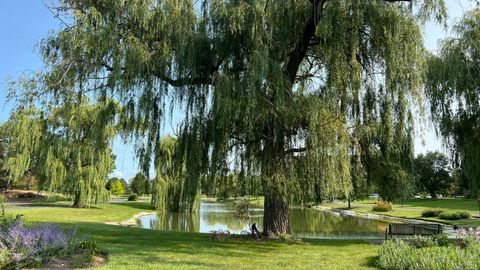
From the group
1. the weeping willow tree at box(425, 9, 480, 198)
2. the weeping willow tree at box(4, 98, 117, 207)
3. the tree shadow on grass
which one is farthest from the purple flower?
the weeping willow tree at box(4, 98, 117, 207)

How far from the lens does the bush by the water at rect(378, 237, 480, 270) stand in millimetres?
6648

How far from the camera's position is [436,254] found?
732cm

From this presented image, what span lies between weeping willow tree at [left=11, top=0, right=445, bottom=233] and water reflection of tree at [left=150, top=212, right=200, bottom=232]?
435 inches

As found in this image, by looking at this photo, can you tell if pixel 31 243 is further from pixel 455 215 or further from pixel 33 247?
pixel 455 215

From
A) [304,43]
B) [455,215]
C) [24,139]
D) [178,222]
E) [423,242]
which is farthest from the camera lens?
[24,139]

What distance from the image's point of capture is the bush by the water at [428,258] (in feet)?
21.8

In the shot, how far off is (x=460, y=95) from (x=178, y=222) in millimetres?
16571

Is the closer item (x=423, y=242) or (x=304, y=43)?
(x=423, y=242)

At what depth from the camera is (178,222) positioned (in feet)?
78.5

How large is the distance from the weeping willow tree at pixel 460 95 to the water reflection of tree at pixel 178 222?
498 inches

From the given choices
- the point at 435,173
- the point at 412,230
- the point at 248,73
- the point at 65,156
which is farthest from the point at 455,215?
the point at 435,173

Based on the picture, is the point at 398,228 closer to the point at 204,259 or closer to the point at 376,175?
the point at 376,175

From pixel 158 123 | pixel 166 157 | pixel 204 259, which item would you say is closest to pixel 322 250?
pixel 204 259

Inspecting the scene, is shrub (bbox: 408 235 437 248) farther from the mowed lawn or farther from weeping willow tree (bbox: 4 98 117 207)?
weeping willow tree (bbox: 4 98 117 207)
